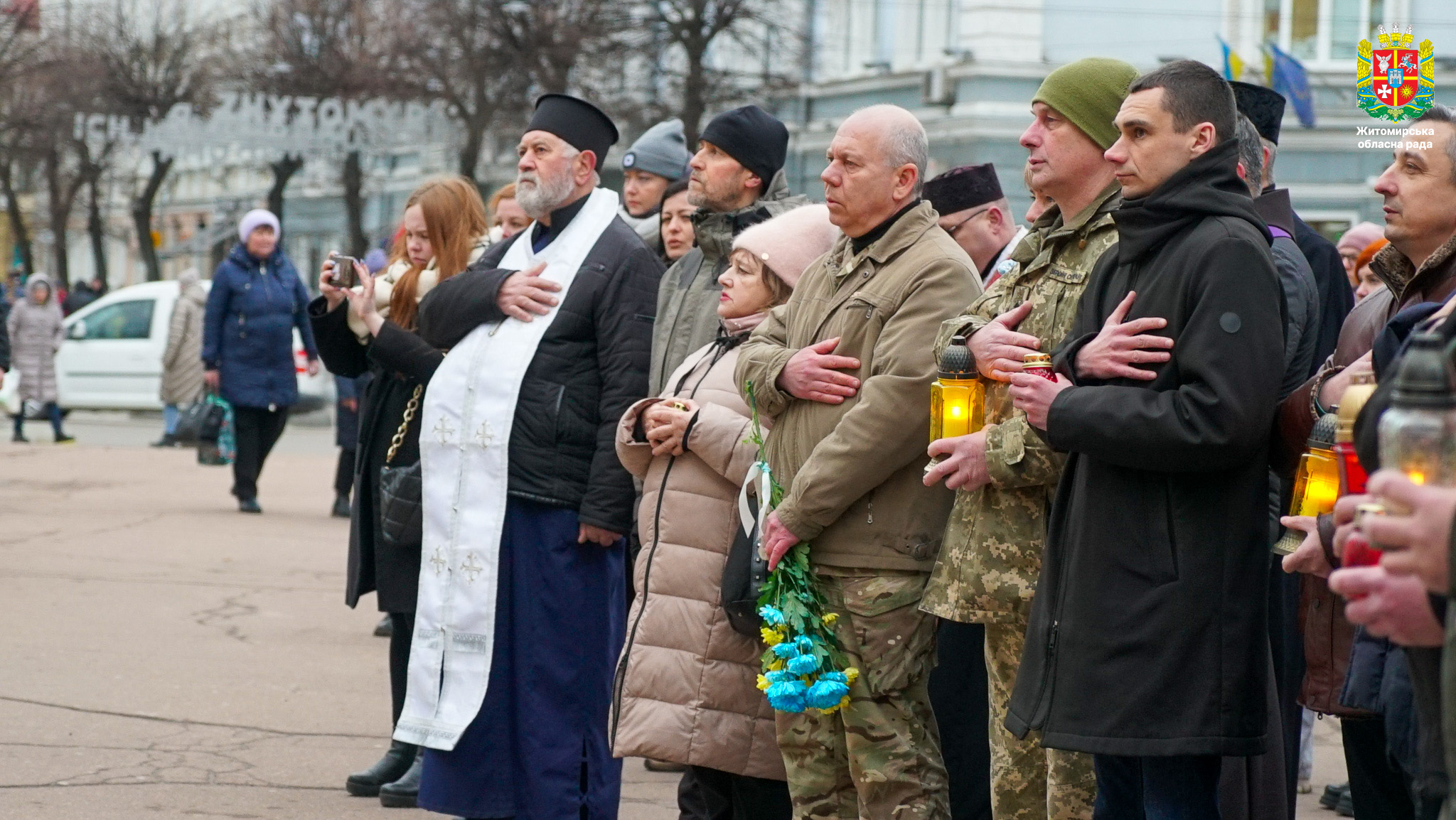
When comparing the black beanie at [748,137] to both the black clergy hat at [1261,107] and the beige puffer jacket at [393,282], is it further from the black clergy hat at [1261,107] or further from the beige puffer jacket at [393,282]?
the black clergy hat at [1261,107]

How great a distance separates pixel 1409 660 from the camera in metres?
2.49

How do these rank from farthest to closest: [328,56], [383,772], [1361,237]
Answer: [328,56] → [1361,237] → [383,772]

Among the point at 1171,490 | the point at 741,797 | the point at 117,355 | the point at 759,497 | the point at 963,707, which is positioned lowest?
the point at 117,355

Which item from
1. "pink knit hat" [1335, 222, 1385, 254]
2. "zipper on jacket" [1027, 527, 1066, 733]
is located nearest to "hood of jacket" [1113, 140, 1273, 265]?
"zipper on jacket" [1027, 527, 1066, 733]

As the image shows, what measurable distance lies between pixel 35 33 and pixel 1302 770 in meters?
33.3

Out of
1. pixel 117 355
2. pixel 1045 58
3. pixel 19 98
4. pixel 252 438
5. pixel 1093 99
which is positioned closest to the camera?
pixel 1093 99

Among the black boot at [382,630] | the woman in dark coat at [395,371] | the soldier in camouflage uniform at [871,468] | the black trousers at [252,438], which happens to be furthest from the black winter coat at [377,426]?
the black trousers at [252,438]

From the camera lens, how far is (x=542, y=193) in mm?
5301

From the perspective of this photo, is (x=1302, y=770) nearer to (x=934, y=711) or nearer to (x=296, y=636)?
(x=934, y=711)

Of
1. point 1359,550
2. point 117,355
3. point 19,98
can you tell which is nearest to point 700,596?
point 1359,550

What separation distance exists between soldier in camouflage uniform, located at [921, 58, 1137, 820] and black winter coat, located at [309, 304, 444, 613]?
210 centimetres

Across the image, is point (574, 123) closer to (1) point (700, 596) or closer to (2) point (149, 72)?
(1) point (700, 596)

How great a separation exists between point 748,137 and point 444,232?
1.41 m

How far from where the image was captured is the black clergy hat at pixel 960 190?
19.9ft
